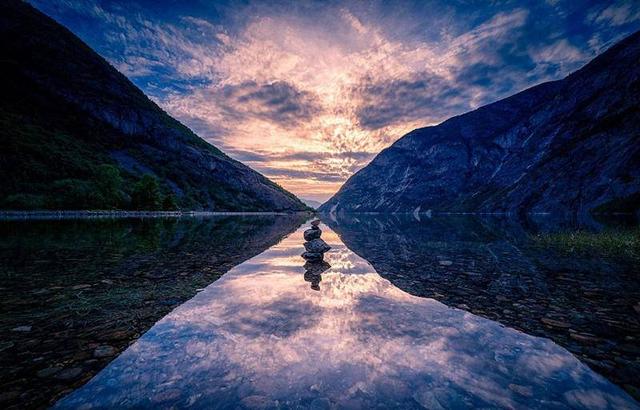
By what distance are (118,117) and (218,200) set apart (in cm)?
7777

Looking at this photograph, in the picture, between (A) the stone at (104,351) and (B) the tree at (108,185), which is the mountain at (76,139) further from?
(A) the stone at (104,351)

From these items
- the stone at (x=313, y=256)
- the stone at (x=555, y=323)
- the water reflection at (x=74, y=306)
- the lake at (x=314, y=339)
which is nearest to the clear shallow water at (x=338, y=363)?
the lake at (x=314, y=339)

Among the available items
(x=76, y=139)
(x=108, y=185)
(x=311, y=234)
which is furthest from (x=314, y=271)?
(x=76, y=139)

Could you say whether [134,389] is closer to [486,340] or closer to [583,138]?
[486,340]

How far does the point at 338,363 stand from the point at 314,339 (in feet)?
3.64

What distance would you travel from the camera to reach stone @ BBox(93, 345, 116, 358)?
538cm

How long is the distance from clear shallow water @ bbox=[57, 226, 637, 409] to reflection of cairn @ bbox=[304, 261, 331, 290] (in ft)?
9.21

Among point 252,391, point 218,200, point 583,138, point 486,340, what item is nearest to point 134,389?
point 252,391

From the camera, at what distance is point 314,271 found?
13.9 meters

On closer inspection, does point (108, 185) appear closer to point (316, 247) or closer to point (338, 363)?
point (316, 247)

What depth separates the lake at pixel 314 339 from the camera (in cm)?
421

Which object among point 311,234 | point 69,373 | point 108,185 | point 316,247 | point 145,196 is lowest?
point 69,373

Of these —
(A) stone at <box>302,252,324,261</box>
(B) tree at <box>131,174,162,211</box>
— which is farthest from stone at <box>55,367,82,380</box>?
(B) tree at <box>131,174,162,211</box>

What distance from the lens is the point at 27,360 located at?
5.04m
